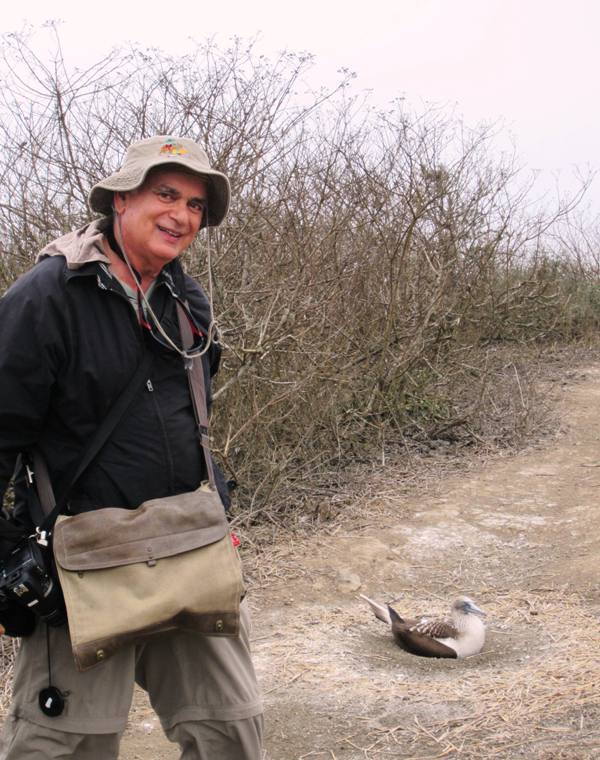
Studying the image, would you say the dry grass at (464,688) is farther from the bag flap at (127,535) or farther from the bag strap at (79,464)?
the bag strap at (79,464)

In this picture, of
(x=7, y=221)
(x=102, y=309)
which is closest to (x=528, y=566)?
(x=7, y=221)

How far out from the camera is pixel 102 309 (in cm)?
213

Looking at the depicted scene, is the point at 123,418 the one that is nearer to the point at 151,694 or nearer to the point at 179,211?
the point at 179,211

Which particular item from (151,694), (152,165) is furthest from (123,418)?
(151,694)

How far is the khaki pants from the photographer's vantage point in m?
2.04

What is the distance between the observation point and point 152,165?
2.20 meters

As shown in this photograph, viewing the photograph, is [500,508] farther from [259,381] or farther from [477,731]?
[477,731]

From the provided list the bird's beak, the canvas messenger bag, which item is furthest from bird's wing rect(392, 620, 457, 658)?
the canvas messenger bag

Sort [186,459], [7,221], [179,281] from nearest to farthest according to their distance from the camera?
[186,459], [179,281], [7,221]

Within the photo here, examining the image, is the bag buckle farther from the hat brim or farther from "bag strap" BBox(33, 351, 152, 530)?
the hat brim

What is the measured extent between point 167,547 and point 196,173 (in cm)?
96

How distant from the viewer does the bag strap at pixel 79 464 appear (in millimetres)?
2076

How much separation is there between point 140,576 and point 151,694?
417mm

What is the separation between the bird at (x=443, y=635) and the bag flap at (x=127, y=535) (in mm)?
2445
